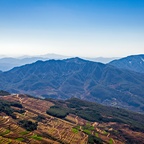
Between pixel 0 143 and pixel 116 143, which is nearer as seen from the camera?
pixel 0 143

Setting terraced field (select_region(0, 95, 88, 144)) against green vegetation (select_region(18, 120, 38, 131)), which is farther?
green vegetation (select_region(18, 120, 38, 131))

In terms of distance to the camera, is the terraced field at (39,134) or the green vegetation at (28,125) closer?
the terraced field at (39,134)

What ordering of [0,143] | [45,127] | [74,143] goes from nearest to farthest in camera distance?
1. [0,143]
2. [74,143]
3. [45,127]

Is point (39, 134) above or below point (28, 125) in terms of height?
below

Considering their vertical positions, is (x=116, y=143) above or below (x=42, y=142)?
below

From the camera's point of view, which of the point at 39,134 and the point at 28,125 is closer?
the point at 39,134

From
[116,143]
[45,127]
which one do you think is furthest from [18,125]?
[116,143]

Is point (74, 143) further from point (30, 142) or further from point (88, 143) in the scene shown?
point (30, 142)

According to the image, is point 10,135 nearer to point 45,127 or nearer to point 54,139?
point 54,139

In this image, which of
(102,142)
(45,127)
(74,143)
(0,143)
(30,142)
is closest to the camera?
(0,143)
